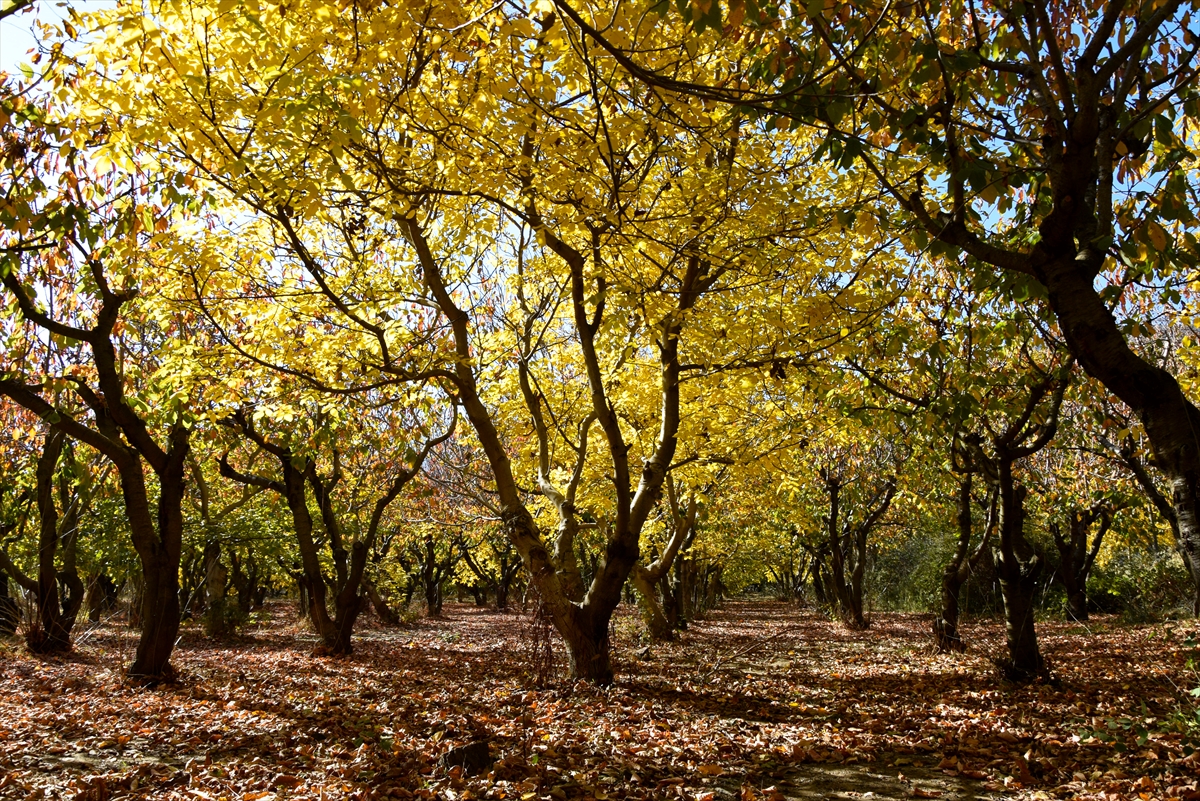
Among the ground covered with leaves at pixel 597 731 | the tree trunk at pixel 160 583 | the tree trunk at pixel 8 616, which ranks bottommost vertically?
the ground covered with leaves at pixel 597 731

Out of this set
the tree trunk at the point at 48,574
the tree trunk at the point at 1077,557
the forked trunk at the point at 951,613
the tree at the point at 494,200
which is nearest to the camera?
the tree at the point at 494,200

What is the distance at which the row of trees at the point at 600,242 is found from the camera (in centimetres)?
392

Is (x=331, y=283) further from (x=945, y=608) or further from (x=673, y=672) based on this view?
(x=945, y=608)

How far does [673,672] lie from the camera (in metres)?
10.8

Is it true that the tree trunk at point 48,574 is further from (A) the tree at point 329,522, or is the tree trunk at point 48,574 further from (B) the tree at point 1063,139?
(B) the tree at point 1063,139

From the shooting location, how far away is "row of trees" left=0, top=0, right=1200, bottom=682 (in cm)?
392

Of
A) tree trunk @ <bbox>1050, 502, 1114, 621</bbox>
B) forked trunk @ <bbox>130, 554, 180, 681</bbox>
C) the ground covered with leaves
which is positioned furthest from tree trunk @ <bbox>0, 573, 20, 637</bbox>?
tree trunk @ <bbox>1050, 502, 1114, 621</bbox>

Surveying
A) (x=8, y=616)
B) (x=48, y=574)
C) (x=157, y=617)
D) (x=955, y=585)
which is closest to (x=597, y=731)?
(x=157, y=617)

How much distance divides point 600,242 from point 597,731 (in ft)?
14.2

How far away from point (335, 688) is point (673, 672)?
4692 millimetres

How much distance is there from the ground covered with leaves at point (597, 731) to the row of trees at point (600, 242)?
1157 millimetres

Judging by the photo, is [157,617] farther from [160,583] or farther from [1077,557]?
[1077,557]

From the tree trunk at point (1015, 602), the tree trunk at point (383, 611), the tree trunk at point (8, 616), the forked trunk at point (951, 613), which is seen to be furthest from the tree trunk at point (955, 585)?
the tree trunk at point (383, 611)

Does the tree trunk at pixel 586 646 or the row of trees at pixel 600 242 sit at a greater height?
the row of trees at pixel 600 242
